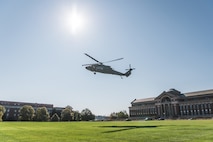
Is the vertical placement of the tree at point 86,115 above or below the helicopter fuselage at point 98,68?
below

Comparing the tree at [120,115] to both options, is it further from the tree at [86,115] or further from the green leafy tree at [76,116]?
the green leafy tree at [76,116]

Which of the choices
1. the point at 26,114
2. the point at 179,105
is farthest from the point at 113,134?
the point at 179,105

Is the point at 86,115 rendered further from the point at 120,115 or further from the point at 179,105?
the point at 179,105

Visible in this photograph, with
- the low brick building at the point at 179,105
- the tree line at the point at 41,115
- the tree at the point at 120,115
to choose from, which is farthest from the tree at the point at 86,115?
the low brick building at the point at 179,105

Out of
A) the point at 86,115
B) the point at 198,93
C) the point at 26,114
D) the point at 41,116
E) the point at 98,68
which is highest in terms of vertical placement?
the point at 198,93

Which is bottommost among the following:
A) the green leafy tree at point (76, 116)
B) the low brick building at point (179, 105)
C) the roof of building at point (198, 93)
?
the green leafy tree at point (76, 116)

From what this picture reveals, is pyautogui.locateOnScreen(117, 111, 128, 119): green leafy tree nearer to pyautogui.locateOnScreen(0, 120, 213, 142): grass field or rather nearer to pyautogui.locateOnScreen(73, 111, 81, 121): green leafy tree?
pyautogui.locateOnScreen(73, 111, 81, 121): green leafy tree

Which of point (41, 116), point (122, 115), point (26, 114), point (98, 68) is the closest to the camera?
point (98, 68)

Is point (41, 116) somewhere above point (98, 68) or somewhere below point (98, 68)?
below

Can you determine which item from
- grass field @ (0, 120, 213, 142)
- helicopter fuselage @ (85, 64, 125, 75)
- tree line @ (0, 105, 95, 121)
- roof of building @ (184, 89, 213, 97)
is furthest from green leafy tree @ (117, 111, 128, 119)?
grass field @ (0, 120, 213, 142)

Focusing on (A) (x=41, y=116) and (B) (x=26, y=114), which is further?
(A) (x=41, y=116)

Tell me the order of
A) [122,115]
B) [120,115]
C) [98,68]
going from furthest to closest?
[122,115] → [120,115] → [98,68]

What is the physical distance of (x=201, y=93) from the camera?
507 feet

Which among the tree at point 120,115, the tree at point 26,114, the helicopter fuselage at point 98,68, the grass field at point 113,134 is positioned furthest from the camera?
the tree at point 120,115
